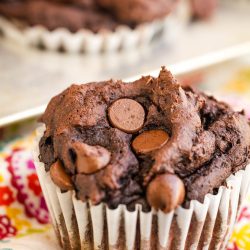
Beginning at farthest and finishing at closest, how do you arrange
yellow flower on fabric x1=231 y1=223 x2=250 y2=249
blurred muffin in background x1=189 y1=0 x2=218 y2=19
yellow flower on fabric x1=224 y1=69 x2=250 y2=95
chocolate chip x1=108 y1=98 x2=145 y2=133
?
blurred muffin in background x1=189 y1=0 x2=218 y2=19 → yellow flower on fabric x1=224 y1=69 x2=250 y2=95 → yellow flower on fabric x1=231 y1=223 x2=250 y2=249 → chocolate chip x1=108 y1=98 x2=145 y2=133

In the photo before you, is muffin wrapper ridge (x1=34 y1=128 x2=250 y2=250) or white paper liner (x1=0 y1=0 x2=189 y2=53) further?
white paper liner (x1=0 y1=0 x2=189 y2=53)

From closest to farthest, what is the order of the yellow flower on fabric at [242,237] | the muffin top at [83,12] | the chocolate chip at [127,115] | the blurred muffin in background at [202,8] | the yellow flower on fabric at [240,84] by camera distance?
the chocolate chip at [127,115], the yellow flower on fabric at [242,237], the muffin top at [83,12], the yellow flower on fabric at [240,84], the blurred muffin in background at [202,8]

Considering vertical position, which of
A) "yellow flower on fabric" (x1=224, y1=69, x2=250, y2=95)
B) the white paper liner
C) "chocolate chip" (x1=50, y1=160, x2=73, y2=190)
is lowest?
"chocolate chip" (x1=50, y1=160, x2=73, y2=190)

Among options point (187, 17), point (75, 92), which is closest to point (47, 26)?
point (187, 17)

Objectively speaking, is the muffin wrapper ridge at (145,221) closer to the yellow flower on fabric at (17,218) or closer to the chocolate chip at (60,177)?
the chocolate chip at (60,177)

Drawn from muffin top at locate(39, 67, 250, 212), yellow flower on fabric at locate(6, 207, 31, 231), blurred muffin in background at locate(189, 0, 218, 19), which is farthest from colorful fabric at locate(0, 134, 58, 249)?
blurred muffin in background at locate(189, 0, 218, 19)

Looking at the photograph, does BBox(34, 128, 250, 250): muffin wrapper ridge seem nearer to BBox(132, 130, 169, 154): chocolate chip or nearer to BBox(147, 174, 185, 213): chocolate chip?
BBox(147, 174, 185, 213): chocolate chip

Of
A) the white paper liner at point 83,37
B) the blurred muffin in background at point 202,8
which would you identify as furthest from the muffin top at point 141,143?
the blurred muffin in background at point 202,8
